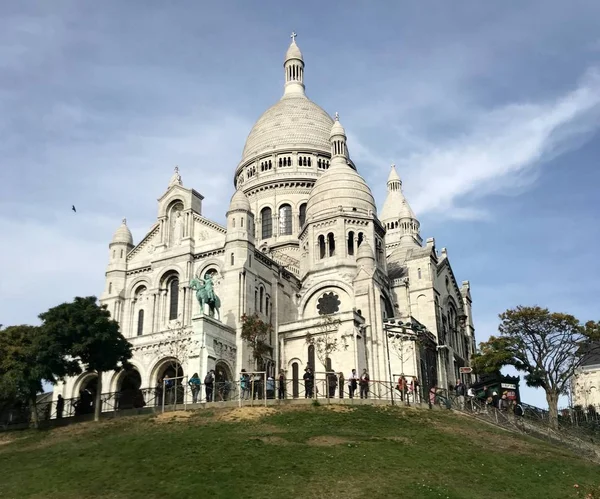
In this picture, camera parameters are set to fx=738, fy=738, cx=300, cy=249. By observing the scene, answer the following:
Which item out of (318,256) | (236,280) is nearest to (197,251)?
(236,280)

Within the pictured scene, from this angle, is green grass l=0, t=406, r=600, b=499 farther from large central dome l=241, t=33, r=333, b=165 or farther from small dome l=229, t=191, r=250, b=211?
large central dome l=241, t=33, r=333, b=165

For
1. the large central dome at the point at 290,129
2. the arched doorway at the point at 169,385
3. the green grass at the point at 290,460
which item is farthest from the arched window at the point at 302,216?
the green grass at the point at 290,460

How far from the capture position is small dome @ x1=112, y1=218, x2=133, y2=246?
63250mm

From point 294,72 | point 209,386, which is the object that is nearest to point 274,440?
point 209,386

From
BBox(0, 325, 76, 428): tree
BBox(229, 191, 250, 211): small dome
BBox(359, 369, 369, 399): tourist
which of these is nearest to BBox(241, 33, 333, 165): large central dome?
BBox(229, 191, 250, 211): small dome

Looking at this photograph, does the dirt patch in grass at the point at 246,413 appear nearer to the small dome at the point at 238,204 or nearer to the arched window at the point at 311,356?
the arched window at the point at 311,356

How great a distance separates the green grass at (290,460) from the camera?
2656 centimetres

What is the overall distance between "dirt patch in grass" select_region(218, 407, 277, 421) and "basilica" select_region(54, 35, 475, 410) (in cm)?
923

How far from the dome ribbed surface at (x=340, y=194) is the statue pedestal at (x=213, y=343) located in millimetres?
18096

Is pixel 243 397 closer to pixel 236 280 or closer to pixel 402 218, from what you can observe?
pixel 236 280

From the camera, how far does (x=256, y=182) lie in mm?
80812

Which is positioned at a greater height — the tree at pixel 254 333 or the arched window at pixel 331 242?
the arched window at pixel 331 242

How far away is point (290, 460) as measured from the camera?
2923 cm

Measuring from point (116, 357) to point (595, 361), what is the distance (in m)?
73.0
